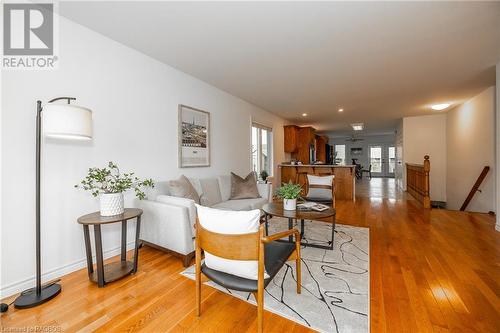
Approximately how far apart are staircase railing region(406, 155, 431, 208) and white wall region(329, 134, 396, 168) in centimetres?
672

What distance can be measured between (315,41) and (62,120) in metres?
2.64

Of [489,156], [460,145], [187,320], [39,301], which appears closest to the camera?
[187,320]

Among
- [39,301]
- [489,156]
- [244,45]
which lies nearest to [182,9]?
[244,45]

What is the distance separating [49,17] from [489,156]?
7.22 metres

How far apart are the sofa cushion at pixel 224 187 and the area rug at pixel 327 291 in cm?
163

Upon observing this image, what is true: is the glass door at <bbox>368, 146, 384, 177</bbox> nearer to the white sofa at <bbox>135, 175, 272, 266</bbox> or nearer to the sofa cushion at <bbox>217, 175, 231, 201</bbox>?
the sofa cushion at <bbox>217, 175, 231, 201</bbox>

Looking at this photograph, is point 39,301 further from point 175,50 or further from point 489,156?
point 489,156

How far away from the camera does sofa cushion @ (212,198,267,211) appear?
10.9 ft

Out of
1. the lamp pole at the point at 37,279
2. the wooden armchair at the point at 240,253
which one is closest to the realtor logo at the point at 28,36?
the lamp pole at the point at 37,279

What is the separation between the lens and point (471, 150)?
5.09 metres

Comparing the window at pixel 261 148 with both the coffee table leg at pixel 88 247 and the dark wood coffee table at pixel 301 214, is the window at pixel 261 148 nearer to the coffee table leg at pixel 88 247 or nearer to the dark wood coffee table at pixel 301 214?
the dark wood coffee table at pixel 301 214

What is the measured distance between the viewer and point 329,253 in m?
2.65

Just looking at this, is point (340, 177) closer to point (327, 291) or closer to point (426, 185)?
point (426, 185)

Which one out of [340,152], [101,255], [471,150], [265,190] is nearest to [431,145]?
[471,150]
